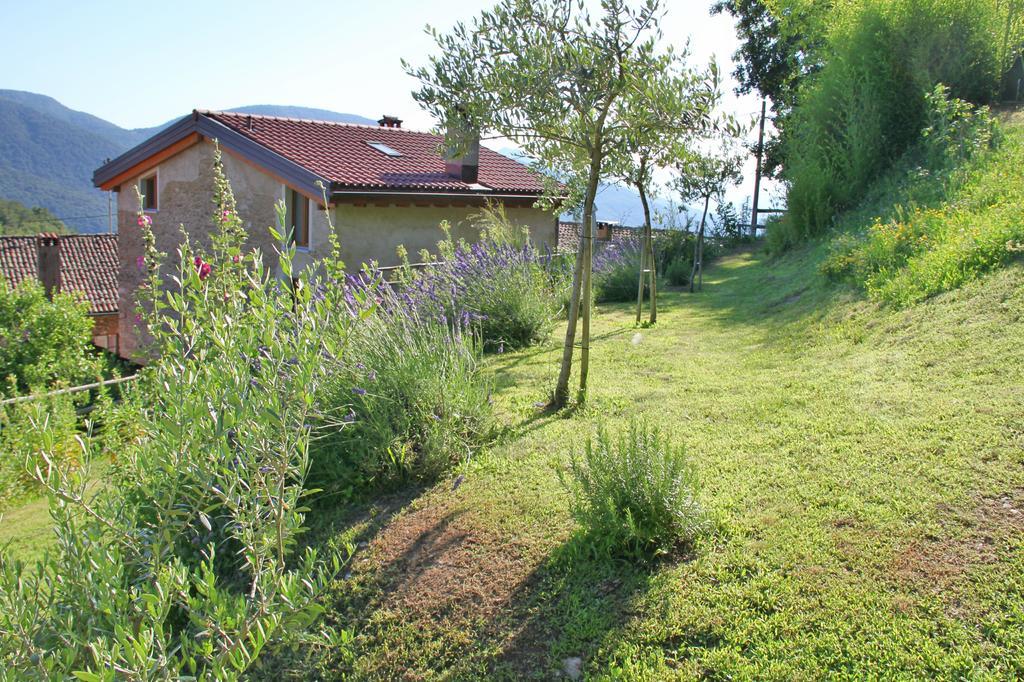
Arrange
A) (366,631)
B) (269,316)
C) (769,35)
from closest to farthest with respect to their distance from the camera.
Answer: (269,316) < (366,631) < (769,35)

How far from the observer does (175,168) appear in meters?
16.1

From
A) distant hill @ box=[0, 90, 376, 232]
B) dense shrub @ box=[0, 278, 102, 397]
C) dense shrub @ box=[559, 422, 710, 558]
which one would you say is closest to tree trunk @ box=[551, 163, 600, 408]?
dense shrub @ box=[559, 422, 710, 558]

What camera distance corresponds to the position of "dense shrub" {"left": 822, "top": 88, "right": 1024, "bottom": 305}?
259 inches

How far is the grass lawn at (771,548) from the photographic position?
299cm

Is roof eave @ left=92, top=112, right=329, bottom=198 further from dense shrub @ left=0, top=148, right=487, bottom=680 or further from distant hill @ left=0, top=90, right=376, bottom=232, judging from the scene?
distant hill @ left=0, top=90, right=376, bottom=232

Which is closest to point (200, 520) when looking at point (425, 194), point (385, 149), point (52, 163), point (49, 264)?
point (425, 194)

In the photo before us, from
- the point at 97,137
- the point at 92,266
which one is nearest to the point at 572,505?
the point at 92,266

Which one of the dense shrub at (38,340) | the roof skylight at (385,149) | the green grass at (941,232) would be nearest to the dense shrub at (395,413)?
the green grass at (941,232)

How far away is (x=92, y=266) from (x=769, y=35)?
35.5 meters

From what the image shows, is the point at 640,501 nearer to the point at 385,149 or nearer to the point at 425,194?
the point at 425,194

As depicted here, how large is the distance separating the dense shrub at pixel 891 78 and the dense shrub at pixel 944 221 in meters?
1.15

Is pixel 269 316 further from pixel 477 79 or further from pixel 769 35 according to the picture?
pixel 769 35

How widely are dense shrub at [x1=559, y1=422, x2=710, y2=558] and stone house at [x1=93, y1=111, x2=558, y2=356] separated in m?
9.22

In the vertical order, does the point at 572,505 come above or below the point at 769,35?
below
